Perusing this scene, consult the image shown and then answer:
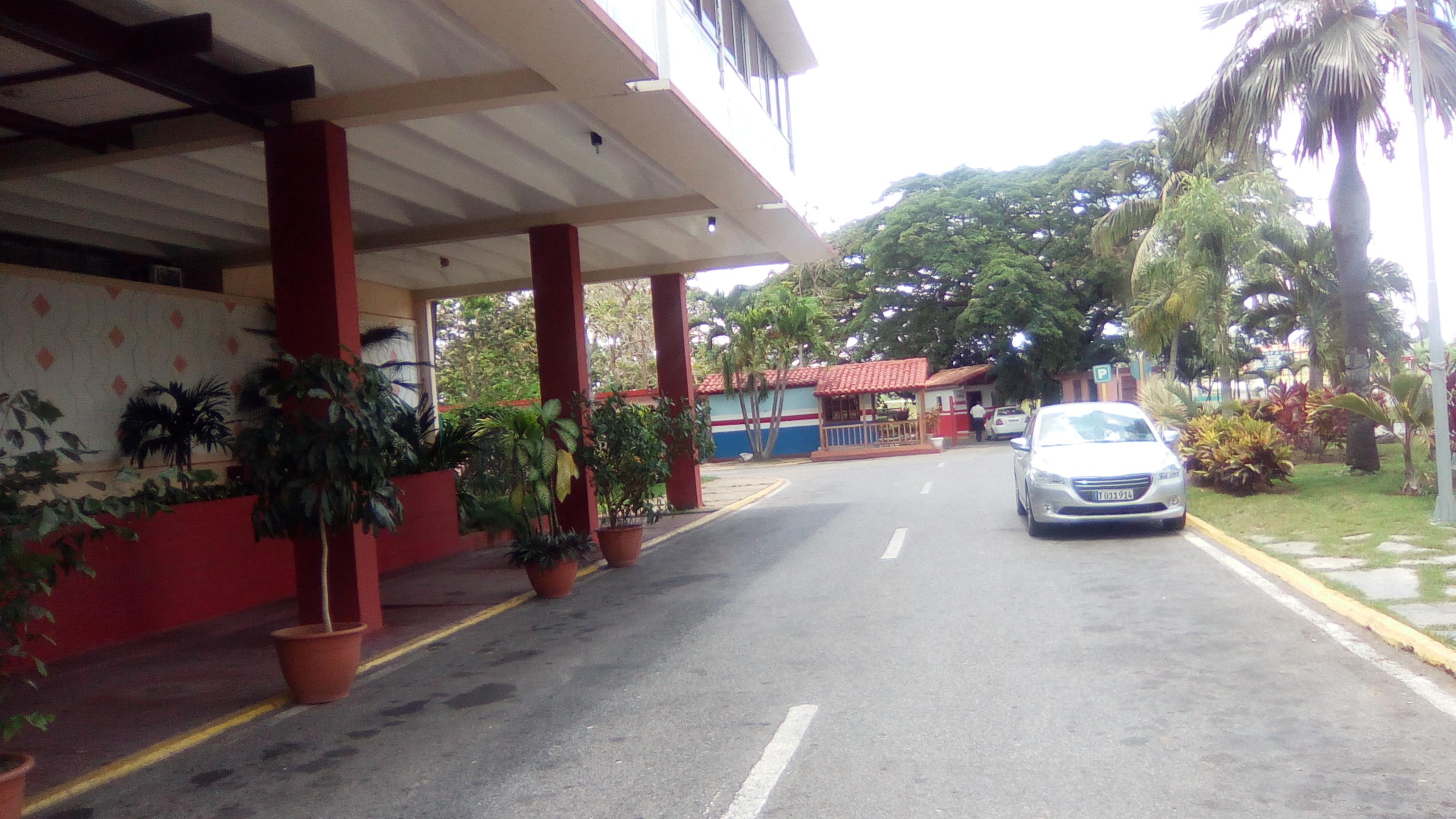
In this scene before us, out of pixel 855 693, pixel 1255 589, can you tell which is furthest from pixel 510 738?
pixel 1255 589

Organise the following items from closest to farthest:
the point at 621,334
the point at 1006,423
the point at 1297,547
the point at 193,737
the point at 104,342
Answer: the point at 193,737 < the point at 1297,547 < the point at 104,342 < the point at 621,334 < the point at 1006,423

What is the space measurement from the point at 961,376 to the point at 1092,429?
33802 millimetres

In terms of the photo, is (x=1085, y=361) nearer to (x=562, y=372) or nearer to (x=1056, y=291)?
(x=1056, y=291)

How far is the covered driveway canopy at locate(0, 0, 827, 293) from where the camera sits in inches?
294

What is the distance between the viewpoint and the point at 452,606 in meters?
10.7

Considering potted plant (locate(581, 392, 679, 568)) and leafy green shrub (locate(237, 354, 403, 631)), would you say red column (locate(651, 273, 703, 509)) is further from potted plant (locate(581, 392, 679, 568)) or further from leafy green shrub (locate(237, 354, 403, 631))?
leafy green shrub (locate(237, 354, 403, 631))

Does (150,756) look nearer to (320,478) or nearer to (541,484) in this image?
(320,478)

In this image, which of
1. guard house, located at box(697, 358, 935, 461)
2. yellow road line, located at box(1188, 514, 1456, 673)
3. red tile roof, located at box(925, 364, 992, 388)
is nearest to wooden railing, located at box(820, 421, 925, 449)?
guard house, located at box(697, 358, 935, 461)

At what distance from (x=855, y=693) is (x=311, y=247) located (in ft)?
20.0

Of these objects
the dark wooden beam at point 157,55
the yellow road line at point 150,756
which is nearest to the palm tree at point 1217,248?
the dark wooden beam at point 157,55

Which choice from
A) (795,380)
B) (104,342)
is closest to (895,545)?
(104,342)

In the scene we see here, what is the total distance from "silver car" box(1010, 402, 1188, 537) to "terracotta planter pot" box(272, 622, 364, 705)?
7961 mm

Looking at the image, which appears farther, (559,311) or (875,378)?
(875,378)

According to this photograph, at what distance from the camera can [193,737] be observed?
650 cm
